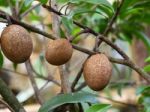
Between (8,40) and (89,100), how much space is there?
0.71ft

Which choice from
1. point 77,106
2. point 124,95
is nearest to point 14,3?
point 77,106

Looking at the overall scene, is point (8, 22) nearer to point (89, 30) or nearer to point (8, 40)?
point (8, 40)

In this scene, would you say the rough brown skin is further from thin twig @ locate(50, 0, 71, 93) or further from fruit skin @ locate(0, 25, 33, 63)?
thin twig @ locate(50, 0, 71, 93)

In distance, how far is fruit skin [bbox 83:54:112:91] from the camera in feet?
2.17

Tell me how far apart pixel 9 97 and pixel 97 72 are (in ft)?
0.55

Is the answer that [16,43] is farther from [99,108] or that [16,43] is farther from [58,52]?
[99,108]

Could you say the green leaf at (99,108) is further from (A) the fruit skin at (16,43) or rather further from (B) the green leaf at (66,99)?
(A) the fruit skin at (16,43)

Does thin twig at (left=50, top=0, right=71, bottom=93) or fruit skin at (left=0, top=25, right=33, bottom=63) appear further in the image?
thin twig at (left=50, top=0, right=71, bottom=93)

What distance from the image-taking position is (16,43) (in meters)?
0.64

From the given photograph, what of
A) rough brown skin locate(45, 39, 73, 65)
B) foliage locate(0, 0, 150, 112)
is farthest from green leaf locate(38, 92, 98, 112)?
rough brown skin locate(45, 39, 73, 65)

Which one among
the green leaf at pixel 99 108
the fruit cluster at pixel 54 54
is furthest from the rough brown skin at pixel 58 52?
the green leaf at pixel 99 108

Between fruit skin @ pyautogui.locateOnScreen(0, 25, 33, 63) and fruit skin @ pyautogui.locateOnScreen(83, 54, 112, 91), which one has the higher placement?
fruit skin @ pyautogui.locateOnScreen(0, 25, 33, 63)

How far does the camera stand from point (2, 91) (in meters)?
0.72

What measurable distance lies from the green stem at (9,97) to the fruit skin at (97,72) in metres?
0.14
